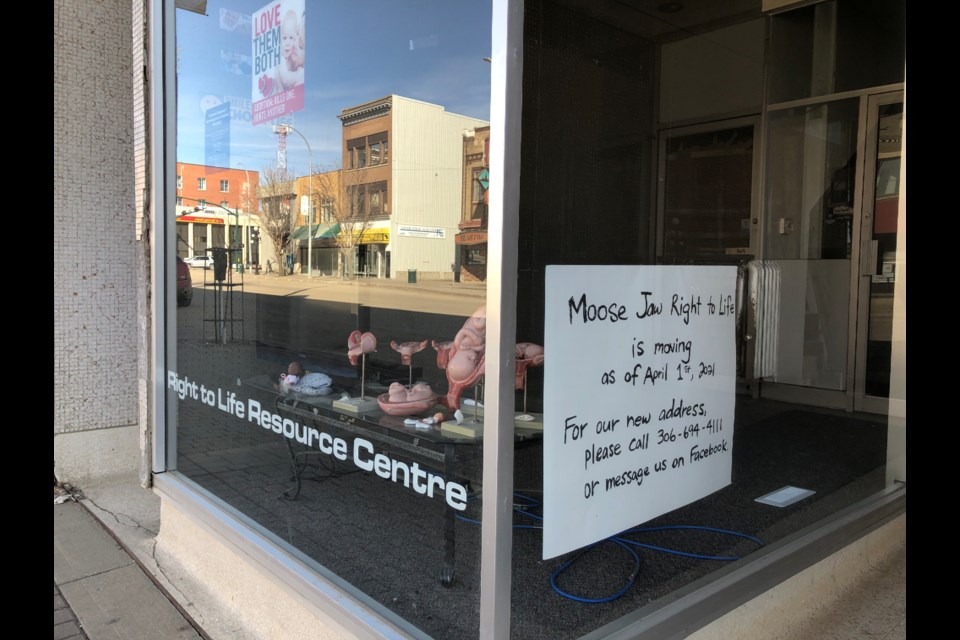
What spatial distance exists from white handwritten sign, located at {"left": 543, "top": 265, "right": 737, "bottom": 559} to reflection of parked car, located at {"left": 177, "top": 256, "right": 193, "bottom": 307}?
2.10 meters

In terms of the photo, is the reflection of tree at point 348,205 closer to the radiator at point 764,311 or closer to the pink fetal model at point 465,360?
the pink fetal model at point 465,360

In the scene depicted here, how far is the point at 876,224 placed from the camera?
4938mm

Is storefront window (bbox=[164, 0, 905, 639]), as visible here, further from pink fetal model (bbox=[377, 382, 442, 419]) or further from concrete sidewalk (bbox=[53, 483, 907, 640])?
concrete sidewalk (bbox=[53, 483, 907, 640])

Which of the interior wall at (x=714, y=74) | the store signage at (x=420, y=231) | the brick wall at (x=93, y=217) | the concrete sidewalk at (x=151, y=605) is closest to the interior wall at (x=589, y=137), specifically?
the interior wall at (x=714, y=74)

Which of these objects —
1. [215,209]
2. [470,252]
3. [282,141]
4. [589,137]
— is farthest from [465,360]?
[589,137]

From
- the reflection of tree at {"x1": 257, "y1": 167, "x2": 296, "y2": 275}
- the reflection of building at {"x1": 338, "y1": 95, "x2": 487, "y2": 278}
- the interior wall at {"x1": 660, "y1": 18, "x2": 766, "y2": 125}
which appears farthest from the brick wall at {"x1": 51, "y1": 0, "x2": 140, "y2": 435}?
the interior wall at {"x1": 660, "y1": 18, "x2": 766, "y2": 125}

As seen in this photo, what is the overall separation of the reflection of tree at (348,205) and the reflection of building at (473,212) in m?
1.30

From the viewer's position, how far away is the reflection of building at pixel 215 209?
3090 millimetres

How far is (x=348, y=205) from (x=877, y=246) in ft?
12.6

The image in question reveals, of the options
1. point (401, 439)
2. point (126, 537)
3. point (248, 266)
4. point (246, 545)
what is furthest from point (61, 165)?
point (401, 439)

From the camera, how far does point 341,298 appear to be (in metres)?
4.32

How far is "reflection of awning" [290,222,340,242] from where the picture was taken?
386cm

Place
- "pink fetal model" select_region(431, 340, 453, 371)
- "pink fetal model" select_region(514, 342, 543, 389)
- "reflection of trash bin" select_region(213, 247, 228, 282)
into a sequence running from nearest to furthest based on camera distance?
"pink fetal model" select_region(514, 342, 543, 389), "pink fetal model" select_region(431, 340, 453, 371), "reflection of trash bin" select_region(213, 247, 228, 282)
